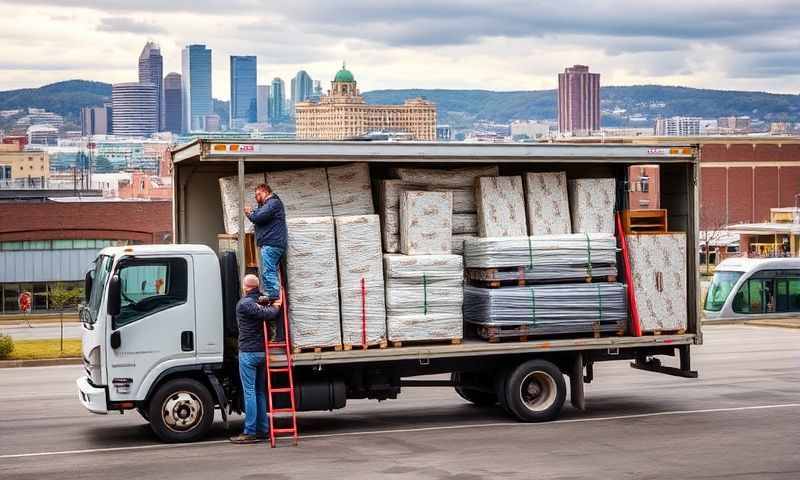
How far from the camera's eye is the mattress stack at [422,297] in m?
16.0

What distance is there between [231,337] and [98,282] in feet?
5.85

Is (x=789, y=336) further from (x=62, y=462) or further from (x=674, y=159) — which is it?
(x=62, y=462)

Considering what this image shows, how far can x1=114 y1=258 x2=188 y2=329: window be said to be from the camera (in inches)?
598

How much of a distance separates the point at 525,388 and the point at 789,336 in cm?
1895

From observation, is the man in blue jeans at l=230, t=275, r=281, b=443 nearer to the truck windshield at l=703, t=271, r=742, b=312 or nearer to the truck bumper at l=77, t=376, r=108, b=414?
the truck bumper at l=77, t=376, r=108, b=414

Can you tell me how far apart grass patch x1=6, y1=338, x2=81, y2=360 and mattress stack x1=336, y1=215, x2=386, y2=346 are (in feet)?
48.5

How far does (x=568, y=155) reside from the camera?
663 inches

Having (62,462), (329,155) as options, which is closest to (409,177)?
(329,155)

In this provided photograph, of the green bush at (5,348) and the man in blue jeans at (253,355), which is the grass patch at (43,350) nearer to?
the green bush at (5,348)

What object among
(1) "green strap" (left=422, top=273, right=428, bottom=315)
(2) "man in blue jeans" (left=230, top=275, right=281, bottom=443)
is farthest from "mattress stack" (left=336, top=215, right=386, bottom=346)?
(2) "man in blue jeans" (left=230, top=275, right=281, bottom=443)

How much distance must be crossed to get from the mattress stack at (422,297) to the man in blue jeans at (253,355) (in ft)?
5.31

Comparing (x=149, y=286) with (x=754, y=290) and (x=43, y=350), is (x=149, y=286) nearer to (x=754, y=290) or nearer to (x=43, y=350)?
(x=43, y=350)

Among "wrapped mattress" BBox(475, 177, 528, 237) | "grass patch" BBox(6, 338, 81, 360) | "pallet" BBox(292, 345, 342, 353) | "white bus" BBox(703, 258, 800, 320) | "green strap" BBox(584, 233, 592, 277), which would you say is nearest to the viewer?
"pallet" BBox(292, 345, 342, 353)

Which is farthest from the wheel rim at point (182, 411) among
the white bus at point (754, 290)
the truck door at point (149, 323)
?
Answer: the white bus at point (754, 290)
